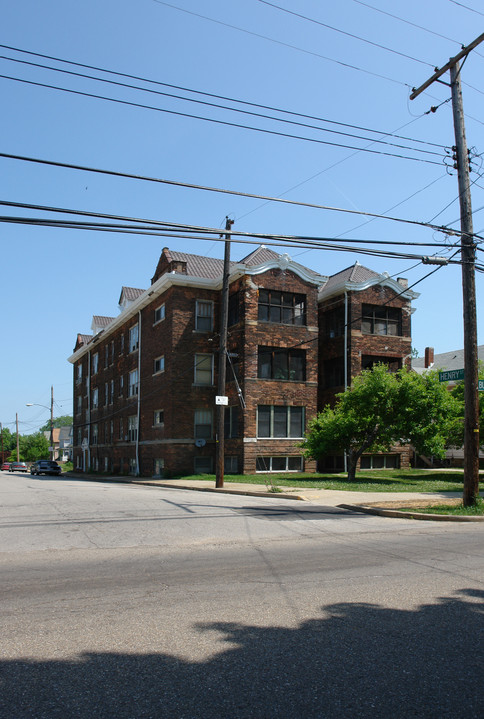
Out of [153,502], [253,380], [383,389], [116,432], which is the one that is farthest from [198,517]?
[116,432]

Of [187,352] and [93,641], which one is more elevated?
[187,352]

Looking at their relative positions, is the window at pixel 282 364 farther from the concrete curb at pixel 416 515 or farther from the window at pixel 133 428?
the concrete curb at pixel 416 515

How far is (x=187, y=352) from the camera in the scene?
3250cm

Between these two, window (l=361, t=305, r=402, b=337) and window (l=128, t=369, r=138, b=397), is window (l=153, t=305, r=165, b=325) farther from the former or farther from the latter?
window (l=361, t=305, r=402, b=337)

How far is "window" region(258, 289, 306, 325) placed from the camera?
102 feet

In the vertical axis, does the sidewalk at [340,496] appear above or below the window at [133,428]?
below

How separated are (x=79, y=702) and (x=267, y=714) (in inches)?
48.5

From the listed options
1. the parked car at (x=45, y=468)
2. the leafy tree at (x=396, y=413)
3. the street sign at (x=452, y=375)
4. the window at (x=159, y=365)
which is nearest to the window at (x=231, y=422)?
the window at (x=159, y=365)

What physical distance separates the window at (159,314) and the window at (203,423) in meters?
5.91

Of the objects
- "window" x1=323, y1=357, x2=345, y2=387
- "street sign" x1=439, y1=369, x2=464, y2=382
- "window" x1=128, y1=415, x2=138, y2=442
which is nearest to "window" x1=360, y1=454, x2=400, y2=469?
"window" x1=323, y1=357, x2=345, y2=387

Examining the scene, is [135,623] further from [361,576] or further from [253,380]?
[253,380]

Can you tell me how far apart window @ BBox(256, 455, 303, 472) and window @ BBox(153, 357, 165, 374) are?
26.0 feet

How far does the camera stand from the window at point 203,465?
32.3 metres

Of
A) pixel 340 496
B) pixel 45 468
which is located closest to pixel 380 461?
pixel 340 496
